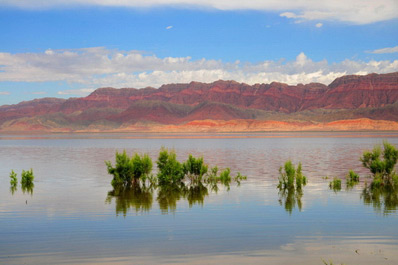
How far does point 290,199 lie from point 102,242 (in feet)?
26.0

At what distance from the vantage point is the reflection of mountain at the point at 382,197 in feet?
47.5

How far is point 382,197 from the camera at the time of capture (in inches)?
649

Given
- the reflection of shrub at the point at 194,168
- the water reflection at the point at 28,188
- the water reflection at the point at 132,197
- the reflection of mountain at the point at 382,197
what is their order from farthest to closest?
the reflection of shrub at the point at 194,168 < the water reflection at the point at 28,188 < the water reflection at the point at 132,197 < the reflection of mountain at the point at 382,197

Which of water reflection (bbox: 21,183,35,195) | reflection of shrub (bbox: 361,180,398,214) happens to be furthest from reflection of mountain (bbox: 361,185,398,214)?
water reflection (bbox: 21,183,35,195)

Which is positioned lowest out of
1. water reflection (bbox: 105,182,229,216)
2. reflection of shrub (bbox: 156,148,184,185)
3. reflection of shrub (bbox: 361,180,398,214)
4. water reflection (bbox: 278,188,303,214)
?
reflection of shrub (bbox: 361,180,398,214)

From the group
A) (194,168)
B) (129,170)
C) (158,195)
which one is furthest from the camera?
(194,168)

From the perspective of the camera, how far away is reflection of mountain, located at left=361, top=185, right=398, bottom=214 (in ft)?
47.5

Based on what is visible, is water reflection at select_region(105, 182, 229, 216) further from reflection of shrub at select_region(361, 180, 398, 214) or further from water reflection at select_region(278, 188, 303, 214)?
reflection of shrub at select_region(361, 180, 398, 214)

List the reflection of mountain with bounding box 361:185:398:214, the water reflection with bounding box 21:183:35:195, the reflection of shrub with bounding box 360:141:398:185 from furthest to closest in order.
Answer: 1. the reflection of shrub with bounding box 360:141:398:185
2. the water reflection with bounding box 21:183:35:195
3. the reflection of mountain with bounding box 361:185:398:214

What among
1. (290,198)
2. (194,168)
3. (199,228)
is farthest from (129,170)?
(199,228)

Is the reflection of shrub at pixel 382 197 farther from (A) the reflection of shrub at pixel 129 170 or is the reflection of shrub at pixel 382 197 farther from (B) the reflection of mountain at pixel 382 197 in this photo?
(A) the reflection of shrub at pixel 129 170

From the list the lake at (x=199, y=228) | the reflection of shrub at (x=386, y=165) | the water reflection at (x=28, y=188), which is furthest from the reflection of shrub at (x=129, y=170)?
the reflection of shrub at (x=386, y=165)

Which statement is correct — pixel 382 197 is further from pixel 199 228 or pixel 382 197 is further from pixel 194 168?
pixel 194 168

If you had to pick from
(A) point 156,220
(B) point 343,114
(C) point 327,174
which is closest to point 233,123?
(B) point 343,114
